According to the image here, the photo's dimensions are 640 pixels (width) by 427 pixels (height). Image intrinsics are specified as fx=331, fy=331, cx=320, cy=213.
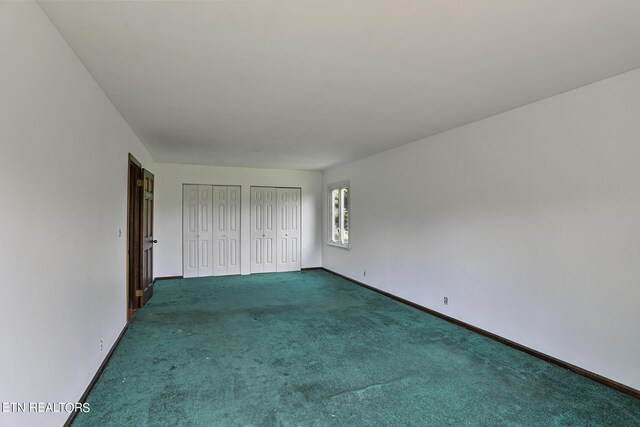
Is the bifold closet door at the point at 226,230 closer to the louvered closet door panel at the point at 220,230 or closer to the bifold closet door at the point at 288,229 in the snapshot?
the louvered closet door panel at the point at 220,230

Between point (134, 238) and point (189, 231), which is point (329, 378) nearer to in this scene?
point (134, 238)

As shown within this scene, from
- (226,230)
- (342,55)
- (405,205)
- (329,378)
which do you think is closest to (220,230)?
(226,230)

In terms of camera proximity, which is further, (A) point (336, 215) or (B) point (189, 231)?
(A) point (336, 215)

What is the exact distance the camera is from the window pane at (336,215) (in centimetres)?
738

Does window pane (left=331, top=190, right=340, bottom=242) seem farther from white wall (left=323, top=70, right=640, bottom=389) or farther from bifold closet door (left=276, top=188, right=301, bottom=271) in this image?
white wall (left=323, top=70, right=640, bottom=389)

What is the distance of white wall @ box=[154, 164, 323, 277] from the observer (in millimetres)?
6750

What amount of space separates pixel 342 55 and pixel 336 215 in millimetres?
5310

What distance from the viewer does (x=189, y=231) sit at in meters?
6.95

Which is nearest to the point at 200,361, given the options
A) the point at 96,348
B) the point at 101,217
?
the point at 96,348

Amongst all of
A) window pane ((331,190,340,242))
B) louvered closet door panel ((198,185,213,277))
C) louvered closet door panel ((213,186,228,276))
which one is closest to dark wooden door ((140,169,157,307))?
louvered closet door panel ((198,185,213,277))

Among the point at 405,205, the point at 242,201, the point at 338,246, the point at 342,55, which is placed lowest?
the point at 338,246

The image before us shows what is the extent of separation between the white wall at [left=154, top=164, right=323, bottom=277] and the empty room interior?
1.90 metres

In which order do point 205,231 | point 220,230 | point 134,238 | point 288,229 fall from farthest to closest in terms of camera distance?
point 288,229 → point 220,230 → point 205,231 → point 134,238

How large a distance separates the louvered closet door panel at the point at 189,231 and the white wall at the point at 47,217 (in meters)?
4.08
